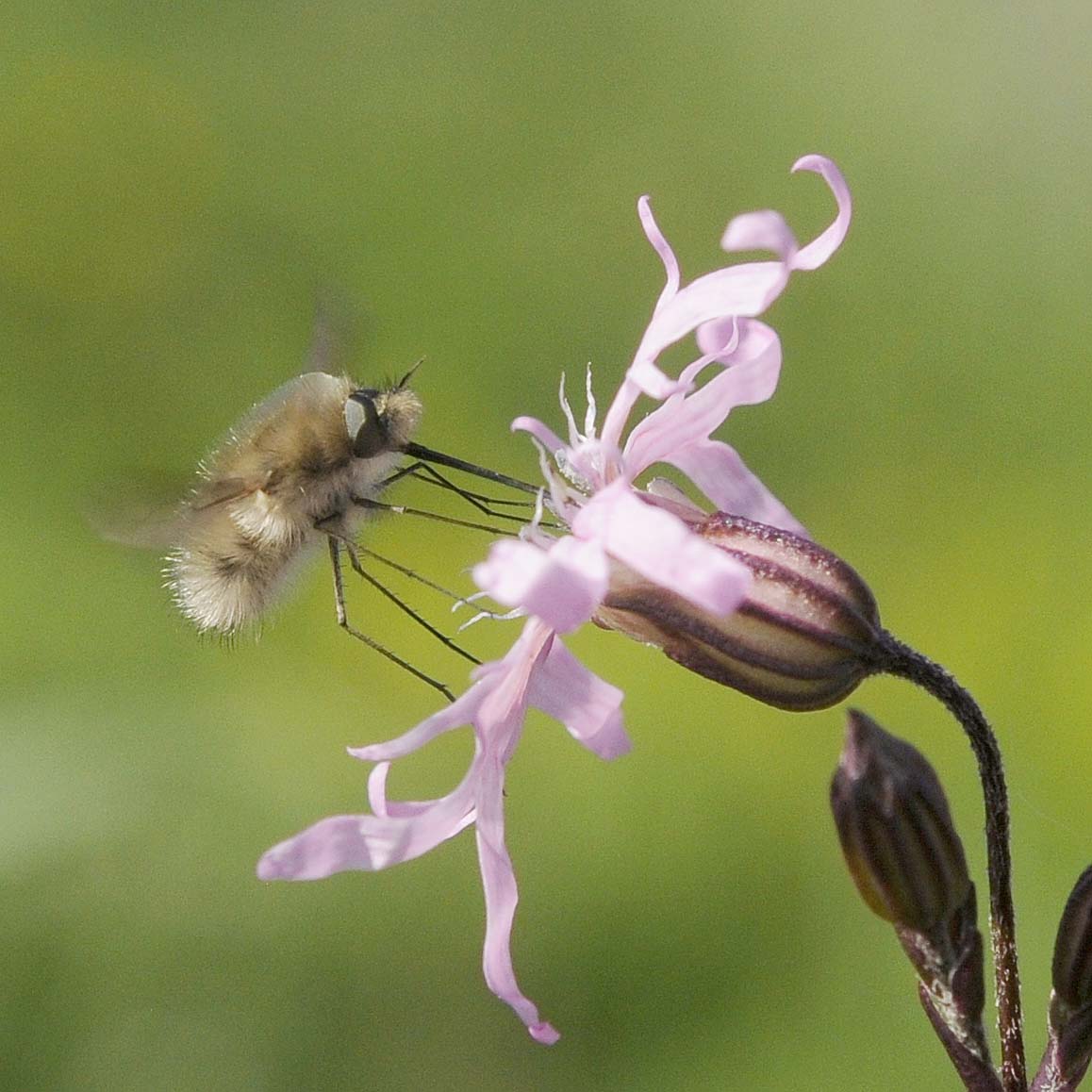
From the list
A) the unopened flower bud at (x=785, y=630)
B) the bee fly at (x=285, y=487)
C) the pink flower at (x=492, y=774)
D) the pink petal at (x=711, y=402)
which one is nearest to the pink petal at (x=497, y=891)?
the pink flower at (x=492, y=774)

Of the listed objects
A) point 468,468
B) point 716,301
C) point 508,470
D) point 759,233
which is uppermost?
point 508,470

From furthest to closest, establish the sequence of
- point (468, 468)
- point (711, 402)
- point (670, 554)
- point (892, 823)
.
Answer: point (468, 468)
point (711, 402)
point (892, 823)
point (670, 554)

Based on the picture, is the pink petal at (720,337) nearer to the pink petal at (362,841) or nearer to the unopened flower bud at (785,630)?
the unopened flower bud at (785,630)

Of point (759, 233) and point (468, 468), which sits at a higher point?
point (468, 468)

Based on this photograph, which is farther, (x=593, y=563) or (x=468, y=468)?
Answer: (x=468, y=468)

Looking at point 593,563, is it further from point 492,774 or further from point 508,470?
point 508,470

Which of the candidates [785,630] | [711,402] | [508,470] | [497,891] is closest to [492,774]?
[497,891]

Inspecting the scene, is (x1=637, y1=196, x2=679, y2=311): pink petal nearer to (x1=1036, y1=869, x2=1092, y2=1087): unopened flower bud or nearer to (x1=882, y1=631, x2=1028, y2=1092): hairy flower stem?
(x1=882, y1=631, x2=1028, y2=1092): hairy flower stem

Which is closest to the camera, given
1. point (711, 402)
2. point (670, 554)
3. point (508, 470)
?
point (670, 554)

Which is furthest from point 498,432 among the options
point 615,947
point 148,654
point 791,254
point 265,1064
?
point 791,254
